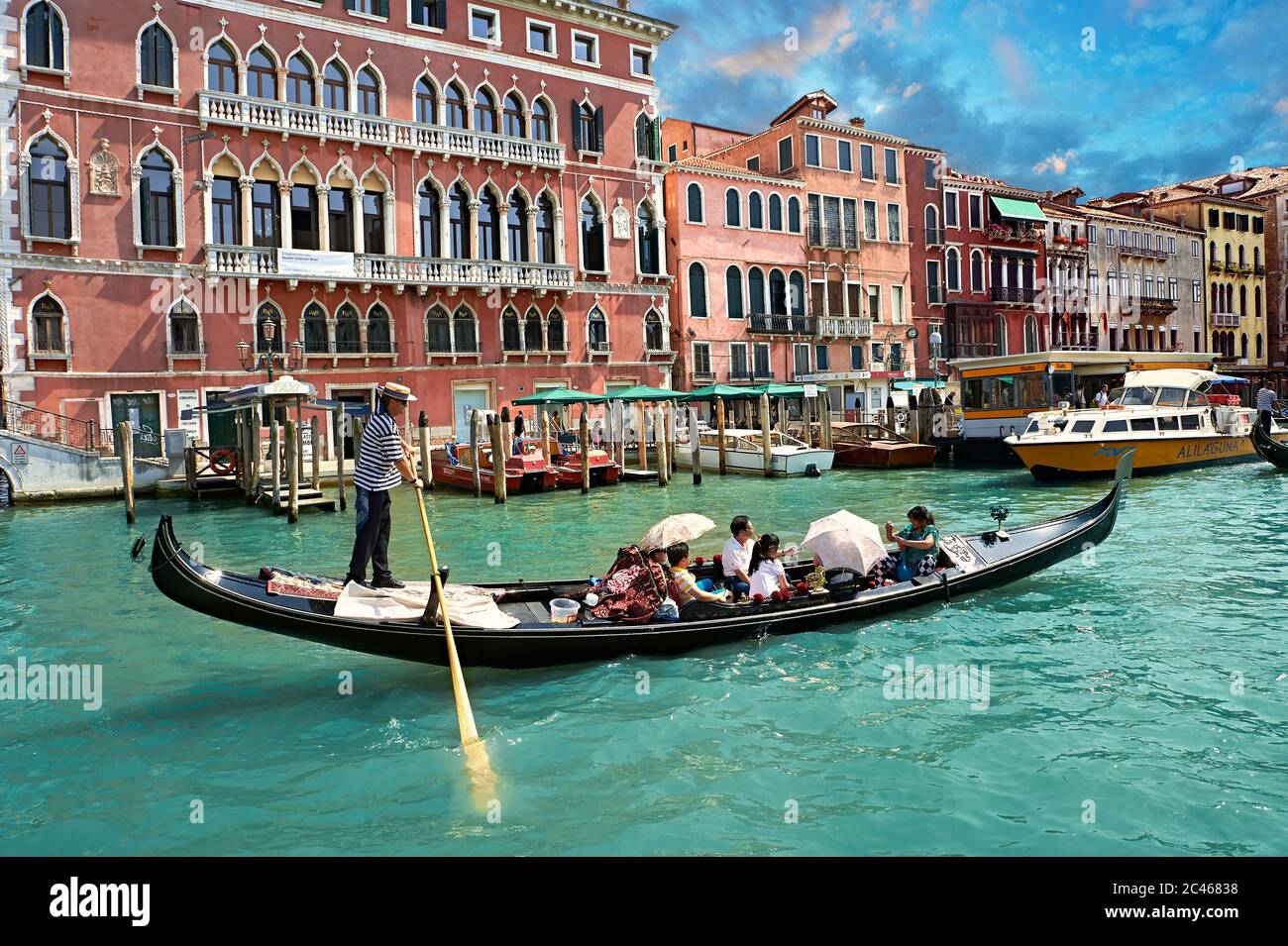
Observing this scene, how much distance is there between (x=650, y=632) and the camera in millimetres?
6070

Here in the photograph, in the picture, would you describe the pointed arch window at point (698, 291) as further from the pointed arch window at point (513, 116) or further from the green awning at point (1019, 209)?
the green awning at point (1019, 209)

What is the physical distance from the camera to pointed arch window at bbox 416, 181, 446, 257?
869 inches

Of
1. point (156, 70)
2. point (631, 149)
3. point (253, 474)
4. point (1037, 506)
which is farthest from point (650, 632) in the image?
point (631, 149)

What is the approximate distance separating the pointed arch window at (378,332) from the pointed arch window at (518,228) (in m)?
3.59

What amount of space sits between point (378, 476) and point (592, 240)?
19575 mm

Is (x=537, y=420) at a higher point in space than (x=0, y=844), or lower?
higher

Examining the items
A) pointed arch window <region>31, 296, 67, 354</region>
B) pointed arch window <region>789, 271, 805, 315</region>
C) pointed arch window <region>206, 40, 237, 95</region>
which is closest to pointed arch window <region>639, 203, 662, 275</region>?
pointed arch window <region>789, 271, 805, 315</region>

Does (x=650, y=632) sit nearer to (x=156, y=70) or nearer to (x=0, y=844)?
(x=0, y=844)

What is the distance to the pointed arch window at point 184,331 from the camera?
19.1 m

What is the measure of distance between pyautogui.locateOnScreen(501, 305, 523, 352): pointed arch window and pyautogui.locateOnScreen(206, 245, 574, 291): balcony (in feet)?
2.43

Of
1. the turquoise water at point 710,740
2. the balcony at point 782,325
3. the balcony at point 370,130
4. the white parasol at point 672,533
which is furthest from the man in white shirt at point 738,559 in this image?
the balcony at point 782,325

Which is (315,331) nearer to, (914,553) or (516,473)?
(516,473)

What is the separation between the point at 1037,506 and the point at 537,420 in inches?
523
